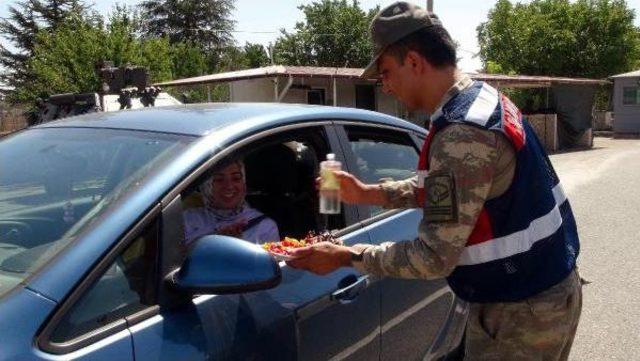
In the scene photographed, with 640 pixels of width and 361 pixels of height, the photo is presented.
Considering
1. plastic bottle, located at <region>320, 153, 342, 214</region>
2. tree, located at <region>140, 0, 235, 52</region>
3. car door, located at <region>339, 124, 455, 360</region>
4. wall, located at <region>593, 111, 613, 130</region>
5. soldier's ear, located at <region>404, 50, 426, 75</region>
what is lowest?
wall, located at <region>593, 111, 613, 130</region>

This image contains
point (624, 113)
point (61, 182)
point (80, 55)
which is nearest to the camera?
point (61, 182)

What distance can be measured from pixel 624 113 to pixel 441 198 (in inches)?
1430

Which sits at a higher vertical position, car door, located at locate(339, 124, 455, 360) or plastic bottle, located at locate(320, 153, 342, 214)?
plastic bottle, located at locate(320, 153, 342, 214)

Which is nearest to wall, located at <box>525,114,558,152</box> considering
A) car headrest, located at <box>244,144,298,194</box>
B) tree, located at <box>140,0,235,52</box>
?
car headrest, located at <box>244,144,298,194</box>

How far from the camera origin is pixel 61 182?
224 cm

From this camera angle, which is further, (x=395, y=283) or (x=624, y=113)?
(x=624, y=113)

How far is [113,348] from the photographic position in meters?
1.62

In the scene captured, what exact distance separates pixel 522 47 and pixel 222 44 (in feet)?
97.7

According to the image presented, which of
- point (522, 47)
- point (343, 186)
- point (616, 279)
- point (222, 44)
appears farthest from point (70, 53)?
point (222, 44)

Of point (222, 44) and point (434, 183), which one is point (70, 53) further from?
point (222, 44)

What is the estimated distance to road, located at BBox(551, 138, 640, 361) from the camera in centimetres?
457

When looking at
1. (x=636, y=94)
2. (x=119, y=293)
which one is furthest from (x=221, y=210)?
(x=636, y=94)

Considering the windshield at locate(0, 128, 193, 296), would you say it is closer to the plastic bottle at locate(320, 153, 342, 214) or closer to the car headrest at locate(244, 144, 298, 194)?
the plastic bottle at locate(320, 153, 342, 214)

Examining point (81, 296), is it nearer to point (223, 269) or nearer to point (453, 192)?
point (223, 269)
